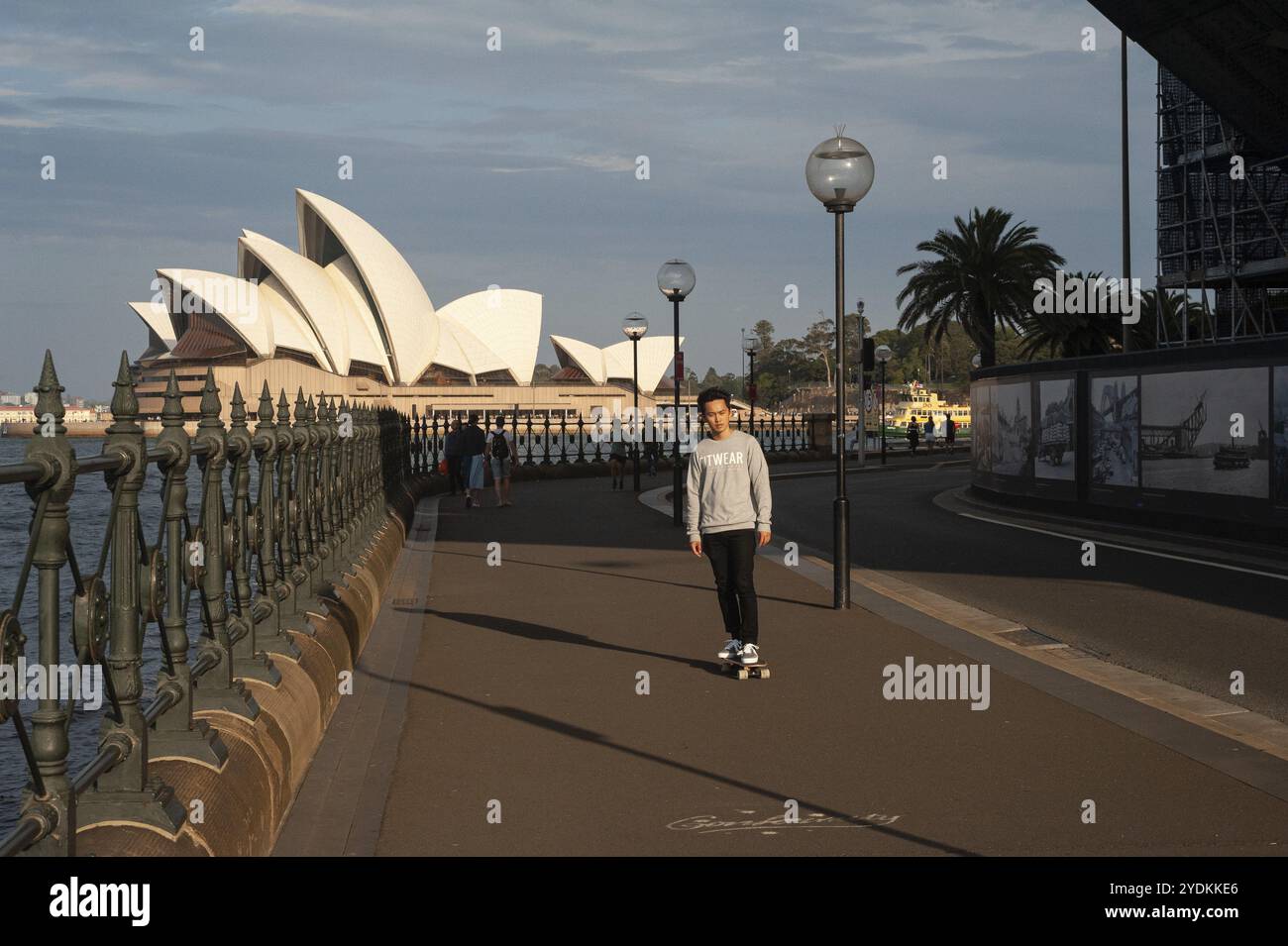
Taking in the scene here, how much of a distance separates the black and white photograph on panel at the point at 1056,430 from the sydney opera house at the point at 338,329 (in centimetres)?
5743

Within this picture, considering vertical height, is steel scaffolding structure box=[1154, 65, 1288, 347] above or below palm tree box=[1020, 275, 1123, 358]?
above

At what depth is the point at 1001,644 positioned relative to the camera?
9.16 m

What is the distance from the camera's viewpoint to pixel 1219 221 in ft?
181

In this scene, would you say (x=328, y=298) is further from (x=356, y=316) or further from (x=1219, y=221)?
(x=1219, y=221)

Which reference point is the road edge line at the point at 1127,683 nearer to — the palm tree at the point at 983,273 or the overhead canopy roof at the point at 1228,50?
the overhead canopy roof at the point at 1228,50

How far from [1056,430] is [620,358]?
432 feet

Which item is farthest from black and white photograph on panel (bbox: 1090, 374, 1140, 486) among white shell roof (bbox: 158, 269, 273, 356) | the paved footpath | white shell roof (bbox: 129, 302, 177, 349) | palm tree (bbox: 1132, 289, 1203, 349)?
white shell roof (bbox: 129, 302, 177, 349)

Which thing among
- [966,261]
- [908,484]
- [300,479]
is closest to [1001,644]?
[300,479]

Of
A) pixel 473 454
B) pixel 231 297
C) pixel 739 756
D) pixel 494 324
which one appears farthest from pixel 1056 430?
pixel 494 324

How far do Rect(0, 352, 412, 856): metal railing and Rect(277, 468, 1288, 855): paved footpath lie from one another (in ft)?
2.15

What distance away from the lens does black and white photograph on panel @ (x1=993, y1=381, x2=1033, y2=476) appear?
22531 millimetres

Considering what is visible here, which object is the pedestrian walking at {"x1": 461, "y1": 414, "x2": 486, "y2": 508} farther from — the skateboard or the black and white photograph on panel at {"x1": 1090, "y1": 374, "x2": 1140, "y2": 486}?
the skateboard
